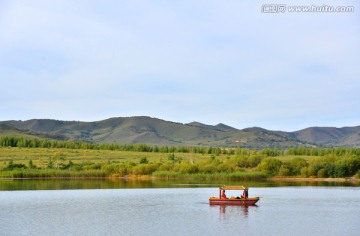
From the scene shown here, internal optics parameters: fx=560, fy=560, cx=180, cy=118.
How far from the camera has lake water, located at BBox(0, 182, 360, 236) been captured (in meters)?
46.6

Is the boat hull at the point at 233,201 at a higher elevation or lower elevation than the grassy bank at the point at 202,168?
lower

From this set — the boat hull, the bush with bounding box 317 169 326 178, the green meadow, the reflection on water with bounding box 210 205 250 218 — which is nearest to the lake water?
the reflection on water with bounding box 210 205 250 218

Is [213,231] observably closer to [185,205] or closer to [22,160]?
[185,205]

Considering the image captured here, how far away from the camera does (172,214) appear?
187 feet

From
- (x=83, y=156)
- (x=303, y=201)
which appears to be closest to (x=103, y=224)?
(x=303, y=201)

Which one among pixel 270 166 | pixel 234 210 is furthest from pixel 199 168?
pixel 234 210

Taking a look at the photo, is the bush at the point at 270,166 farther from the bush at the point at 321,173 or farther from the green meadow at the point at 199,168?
the bush at the point at 321,173

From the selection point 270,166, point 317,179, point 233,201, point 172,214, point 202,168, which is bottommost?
point 172,214

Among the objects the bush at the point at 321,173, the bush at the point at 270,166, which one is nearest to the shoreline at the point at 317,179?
the bush at the point at 321,173

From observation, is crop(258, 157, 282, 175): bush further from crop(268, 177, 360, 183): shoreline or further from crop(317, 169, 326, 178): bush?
crop(317, 169, 326, 178): bush

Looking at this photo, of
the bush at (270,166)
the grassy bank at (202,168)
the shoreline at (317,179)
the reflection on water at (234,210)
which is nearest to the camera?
the reflection on water at (234,210)

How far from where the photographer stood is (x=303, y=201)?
69250 mm

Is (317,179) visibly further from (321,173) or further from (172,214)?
(172,214)

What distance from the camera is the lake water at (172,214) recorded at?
153 feet
